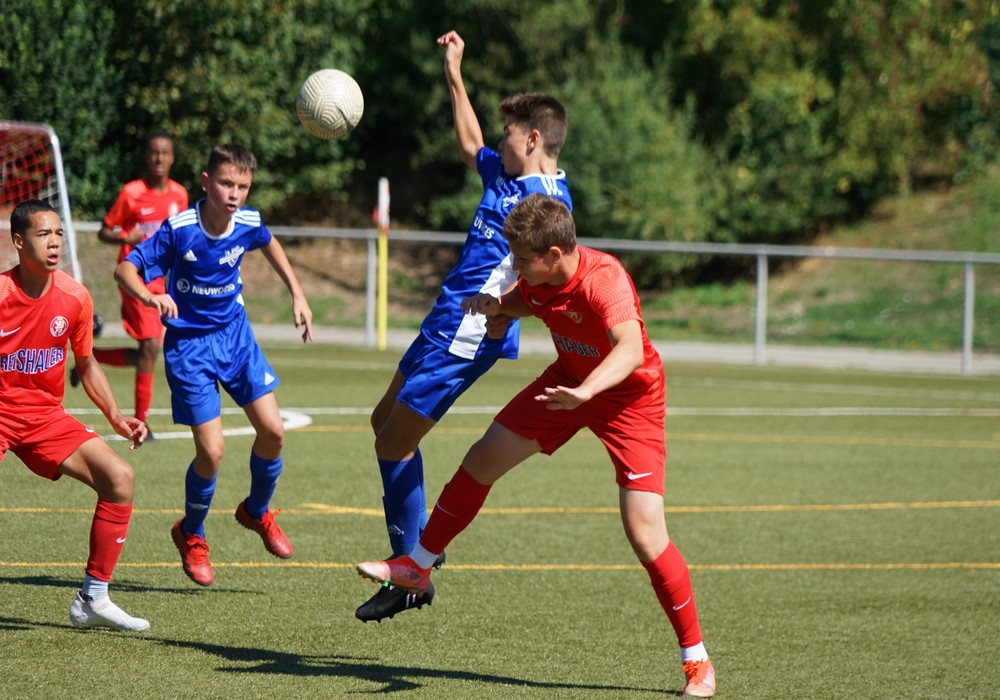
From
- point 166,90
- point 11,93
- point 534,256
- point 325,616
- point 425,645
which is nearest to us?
point 534,256

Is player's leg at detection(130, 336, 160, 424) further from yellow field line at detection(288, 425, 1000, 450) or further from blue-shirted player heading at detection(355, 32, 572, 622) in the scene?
blue-shirted player heading at detection(355, 32, 572, 622)

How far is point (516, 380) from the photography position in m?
15.7

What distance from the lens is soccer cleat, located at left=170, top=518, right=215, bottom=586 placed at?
5973 millimetres

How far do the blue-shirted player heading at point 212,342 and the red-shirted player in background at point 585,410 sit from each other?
154 cm

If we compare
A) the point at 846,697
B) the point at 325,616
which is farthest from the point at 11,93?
the point at 846,697

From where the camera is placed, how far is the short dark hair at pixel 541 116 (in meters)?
5.85

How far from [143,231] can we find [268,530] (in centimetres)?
485

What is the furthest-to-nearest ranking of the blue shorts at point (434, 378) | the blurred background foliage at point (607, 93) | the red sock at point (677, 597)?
1. the blurred background foliage at point (607, 93)
2. the blue shorts at point (434, 378)
3. the red sock at point (677, 597)

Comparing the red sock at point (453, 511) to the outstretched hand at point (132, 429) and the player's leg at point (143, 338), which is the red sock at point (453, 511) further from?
the player's leg at point (143, 338)

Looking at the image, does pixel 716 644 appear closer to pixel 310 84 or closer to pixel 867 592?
pixel 867 592

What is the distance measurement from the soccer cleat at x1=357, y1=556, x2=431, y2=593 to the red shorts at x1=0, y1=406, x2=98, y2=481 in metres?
1.32

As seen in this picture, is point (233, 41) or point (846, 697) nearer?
point (846, 697)

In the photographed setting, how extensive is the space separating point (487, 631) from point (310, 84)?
3025mm

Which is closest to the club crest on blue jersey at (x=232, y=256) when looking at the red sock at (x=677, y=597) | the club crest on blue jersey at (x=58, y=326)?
the club crest on blue jersey at (x=58, y=326)
